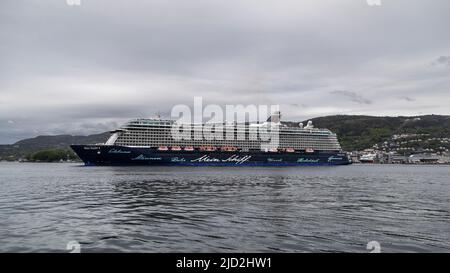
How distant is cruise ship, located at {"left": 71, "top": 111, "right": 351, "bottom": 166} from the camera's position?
9550 cm

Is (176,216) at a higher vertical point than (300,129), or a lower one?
lower

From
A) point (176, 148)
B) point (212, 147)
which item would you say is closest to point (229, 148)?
point (212, 147)

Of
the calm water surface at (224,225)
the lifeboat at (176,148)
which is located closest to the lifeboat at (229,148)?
the lifeboat at (176,148)

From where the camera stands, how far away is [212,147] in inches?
4291

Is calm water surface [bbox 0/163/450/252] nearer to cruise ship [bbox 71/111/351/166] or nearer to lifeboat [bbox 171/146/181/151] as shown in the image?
cruise ship [bbox 71/111/351/166]

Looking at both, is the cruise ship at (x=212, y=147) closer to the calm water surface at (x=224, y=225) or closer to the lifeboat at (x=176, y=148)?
the lifeboat at (x=176, y=148)

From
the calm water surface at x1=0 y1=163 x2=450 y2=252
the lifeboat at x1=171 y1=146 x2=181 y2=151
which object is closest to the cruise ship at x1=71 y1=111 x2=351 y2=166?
the lifeboat at x1=171 y1=146 x2=181 y2=151

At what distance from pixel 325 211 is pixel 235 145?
9653 cm

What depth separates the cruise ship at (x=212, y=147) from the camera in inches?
3760

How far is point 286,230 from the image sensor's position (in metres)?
15.3

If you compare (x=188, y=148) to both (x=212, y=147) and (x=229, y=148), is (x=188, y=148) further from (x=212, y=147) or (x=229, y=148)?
(x=229, y=148)
